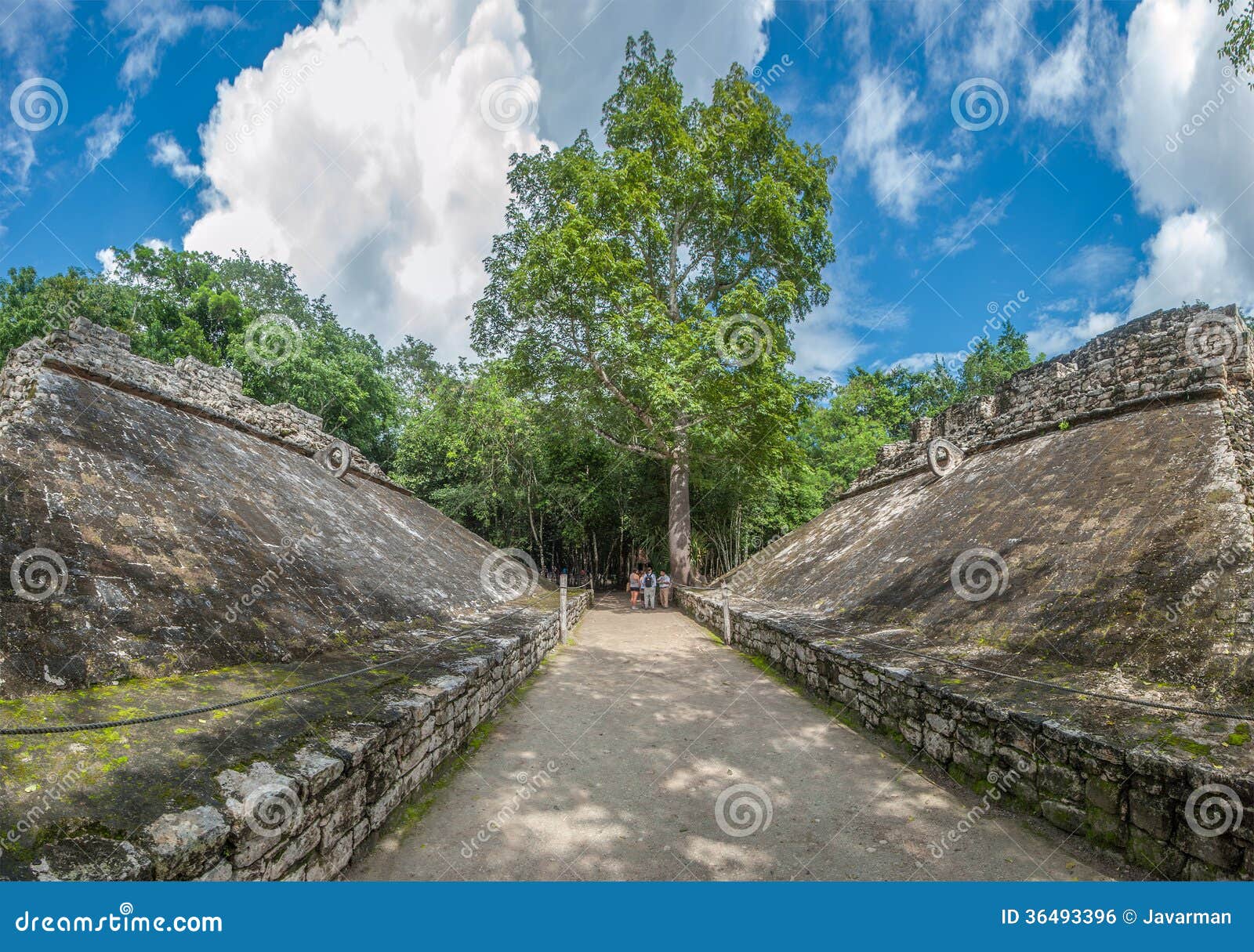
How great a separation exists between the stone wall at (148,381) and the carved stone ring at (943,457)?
1216cm

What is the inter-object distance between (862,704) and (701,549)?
17.5 meters

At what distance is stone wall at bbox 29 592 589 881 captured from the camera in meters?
1.92

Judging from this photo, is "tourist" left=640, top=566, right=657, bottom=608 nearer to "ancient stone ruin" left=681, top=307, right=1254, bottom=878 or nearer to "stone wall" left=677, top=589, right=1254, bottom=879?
"ancient stone ruin" left=681, top=307, right=1254, bottom=878

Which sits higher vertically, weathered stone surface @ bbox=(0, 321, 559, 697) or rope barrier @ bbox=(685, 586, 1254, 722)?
weathered stone surface @ bbox=(0, 321, 559, 697)

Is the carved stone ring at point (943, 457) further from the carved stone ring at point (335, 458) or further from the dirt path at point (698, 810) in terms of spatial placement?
the carved stone ring at point (335, 458)

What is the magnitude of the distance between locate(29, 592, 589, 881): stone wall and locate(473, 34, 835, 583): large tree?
10902 mm

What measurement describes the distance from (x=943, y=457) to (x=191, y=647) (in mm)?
11864

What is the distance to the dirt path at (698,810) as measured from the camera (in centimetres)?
314

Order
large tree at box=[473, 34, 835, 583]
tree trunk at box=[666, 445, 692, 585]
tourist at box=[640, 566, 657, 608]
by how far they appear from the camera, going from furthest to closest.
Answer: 1. tree trunk at box=[666, 445, 692, 585]
2. tourist at box=[640, 566, 657, 608]
3. large tree at box=[473, 34, 835, 583]

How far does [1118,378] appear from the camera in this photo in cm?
751

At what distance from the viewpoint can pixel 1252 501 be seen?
15.5 feet

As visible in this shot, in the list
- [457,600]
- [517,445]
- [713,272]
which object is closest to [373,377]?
[517,445]

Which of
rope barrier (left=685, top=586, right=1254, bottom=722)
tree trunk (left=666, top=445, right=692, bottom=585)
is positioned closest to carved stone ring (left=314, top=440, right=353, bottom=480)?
tree trunk (left=666, top=445, right=692, bottom=585)

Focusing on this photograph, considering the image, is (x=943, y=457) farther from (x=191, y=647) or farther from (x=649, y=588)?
(x=191, y=647)
